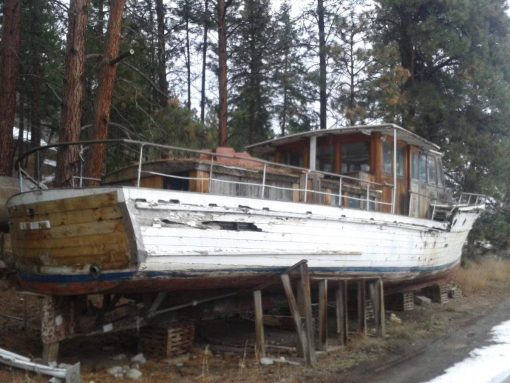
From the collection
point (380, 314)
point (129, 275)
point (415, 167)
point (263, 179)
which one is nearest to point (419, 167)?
point (415, 167)

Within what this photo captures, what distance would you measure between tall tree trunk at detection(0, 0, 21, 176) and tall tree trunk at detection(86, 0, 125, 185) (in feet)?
9.88

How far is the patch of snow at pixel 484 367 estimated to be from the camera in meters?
6.89

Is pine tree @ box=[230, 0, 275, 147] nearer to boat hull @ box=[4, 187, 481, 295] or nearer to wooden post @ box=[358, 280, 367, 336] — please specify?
wooden post @ box=[358, 280, 367, 336]

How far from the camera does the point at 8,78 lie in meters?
12.6

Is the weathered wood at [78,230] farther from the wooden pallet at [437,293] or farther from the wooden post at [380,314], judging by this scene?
the wooden pallet at [437,293]

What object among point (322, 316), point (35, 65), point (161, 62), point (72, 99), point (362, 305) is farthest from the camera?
point (35, 65)

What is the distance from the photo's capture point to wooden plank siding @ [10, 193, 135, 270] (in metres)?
6.22

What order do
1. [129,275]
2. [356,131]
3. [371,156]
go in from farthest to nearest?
[371,156]
[356,131]
[129,275]

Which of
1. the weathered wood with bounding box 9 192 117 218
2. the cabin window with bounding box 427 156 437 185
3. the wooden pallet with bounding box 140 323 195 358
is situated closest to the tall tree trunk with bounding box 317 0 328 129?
the cabin window with bounding box 427 156 437 185

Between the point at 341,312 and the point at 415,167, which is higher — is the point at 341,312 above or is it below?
below

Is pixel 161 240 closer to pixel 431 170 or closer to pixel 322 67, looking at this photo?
pixel 431 170

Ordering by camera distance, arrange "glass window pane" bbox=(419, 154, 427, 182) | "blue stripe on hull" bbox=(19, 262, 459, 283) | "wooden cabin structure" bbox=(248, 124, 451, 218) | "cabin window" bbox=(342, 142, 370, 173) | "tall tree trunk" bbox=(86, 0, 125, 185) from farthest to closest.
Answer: "glass window pane" bbox=(419, 154, 427, 182) < "cabin window" bbox=(342, 142, 370, 173) < "wooden cabin structure" bbox=(248, 124, 451, 218) < "tall tree trunk" bbox=(86, 0, 125, 185) < "blue stripe on hull" bbox=(19, 262, 459, 283)

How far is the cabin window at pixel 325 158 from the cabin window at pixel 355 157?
223mm

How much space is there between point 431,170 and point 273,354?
660 cm
